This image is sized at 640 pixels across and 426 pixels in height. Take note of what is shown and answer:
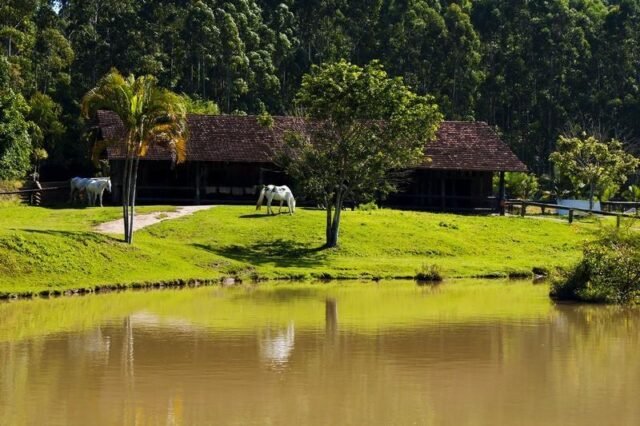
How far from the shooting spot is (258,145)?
56.9 m

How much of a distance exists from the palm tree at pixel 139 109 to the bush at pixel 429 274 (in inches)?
363

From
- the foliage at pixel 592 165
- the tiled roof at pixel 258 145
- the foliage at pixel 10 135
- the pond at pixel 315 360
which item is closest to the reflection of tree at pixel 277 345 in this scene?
the pond at pixel 315 360

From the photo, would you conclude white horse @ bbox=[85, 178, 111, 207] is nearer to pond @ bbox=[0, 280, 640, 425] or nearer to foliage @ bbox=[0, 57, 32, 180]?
foliage @ bbox=[0, 57, 32, 180]

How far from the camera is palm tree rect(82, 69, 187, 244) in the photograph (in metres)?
37.6

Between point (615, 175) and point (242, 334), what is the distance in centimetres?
4173

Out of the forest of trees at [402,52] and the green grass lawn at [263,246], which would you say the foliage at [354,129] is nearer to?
the green grass lawn at [263,246]

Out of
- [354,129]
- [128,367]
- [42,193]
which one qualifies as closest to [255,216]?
[354,129]

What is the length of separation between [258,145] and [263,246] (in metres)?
13.7

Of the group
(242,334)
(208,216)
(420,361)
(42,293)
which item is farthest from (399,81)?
(420,361)

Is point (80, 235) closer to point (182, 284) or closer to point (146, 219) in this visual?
point (182, 284)

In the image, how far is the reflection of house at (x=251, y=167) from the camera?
5591 cm

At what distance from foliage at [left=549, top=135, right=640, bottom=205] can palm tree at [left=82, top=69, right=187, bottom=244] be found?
97.4 ft

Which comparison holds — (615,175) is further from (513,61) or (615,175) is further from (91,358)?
(91,358)

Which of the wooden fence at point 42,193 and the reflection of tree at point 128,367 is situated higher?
the wooden fence at point 42,193
